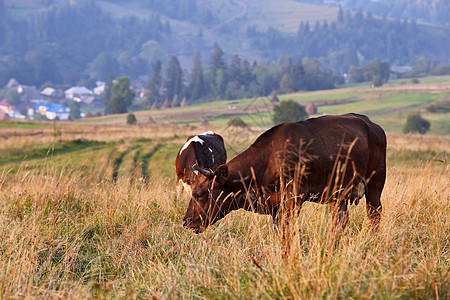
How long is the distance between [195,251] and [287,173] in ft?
5.30

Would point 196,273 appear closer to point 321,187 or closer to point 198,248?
point 198,248

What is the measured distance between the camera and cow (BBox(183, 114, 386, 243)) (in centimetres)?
661

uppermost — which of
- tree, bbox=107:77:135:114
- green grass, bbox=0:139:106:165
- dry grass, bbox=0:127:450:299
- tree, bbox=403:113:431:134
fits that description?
dry grass, bbox=0:127:450:299

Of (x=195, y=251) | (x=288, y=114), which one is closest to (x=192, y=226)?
(x=195, y=251)

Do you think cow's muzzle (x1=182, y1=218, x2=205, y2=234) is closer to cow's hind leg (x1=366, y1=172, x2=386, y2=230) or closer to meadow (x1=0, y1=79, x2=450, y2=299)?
meadow (x1=0, y1=79, x2=450, y2=299)

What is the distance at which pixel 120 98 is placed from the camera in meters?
177

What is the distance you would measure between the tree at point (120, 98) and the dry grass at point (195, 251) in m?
171

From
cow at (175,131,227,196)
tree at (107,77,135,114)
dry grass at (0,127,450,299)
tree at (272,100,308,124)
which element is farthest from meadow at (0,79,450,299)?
tree at (107,77,135,114)

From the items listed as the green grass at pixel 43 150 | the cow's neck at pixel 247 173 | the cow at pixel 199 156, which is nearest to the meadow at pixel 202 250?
the cow's neck at pixel 247 173

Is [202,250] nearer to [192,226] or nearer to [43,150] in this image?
[192,226]

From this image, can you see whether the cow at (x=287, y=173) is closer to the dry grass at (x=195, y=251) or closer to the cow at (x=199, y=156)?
the dry grass at (x=195, y=251)

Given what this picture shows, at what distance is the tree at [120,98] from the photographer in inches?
6934

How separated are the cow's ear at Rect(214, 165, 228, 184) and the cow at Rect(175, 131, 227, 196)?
4.33 metres

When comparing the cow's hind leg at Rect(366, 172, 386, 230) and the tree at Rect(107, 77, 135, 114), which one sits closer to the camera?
the cow's hind leg at Rect(366, 172, 386, 230)
